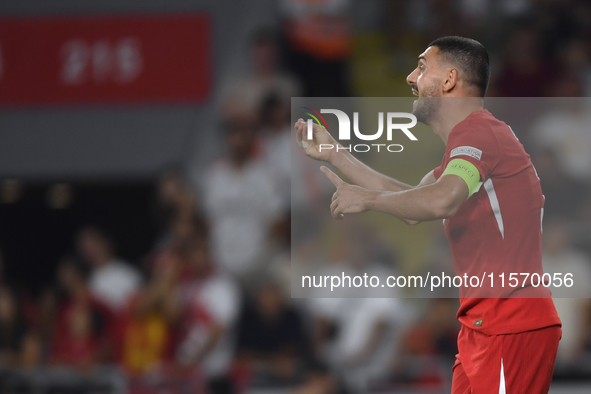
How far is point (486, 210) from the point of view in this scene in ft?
6.80

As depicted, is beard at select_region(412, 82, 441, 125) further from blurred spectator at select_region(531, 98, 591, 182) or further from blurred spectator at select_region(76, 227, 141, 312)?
blurred spectator at select_region(76, 227, 141, 312)

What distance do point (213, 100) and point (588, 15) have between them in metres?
3.87

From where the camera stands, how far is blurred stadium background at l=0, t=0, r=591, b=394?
4.91m

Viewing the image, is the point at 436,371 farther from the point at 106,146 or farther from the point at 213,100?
the point at 106,146

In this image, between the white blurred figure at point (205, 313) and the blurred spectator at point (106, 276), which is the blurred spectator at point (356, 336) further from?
the blurred spectator at point (106, 276)

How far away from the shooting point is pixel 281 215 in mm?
5762

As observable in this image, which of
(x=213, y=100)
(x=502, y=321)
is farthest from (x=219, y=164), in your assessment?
(x=502, y=321)

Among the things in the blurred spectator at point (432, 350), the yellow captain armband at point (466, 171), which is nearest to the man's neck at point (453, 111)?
the yellow captain armband at point (466, 171)

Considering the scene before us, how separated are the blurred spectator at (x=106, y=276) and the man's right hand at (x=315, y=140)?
413 cm

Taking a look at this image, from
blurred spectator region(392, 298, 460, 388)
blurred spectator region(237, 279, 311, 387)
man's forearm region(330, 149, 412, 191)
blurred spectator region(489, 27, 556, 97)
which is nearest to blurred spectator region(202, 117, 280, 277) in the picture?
blurred spectator region(237, 279, 311, 387)

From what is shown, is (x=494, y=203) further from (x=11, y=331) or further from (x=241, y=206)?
(x=11, y=331)

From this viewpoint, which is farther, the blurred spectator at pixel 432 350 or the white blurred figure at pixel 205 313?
the white blurred figure at pixel 205 313

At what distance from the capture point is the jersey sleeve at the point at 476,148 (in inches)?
78.8

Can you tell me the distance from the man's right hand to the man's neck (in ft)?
1.01
